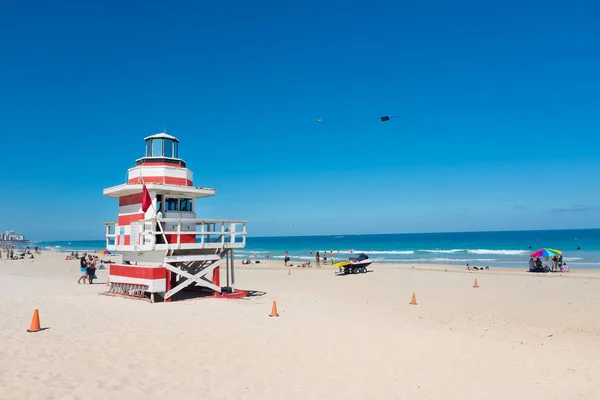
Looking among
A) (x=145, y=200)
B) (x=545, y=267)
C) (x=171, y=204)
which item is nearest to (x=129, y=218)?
(x=171, y=204)

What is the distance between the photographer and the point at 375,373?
8172 mm

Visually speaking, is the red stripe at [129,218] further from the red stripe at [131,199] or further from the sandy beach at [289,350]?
the sandy beach at [289,350]

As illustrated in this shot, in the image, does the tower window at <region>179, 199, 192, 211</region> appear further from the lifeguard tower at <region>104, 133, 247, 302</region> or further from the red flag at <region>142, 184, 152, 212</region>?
the red flag at <region>142, 184, 152, 212</region>

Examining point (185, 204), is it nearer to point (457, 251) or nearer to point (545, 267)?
point (545, 267)

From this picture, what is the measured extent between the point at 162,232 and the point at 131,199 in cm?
281

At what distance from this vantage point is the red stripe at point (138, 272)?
50.1ft

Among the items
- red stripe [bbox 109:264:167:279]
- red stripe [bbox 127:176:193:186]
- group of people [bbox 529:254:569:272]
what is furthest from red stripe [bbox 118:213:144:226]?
group of people [bbox 529:254:569:272]

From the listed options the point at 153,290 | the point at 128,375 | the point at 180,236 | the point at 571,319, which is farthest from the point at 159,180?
the point at 571,319

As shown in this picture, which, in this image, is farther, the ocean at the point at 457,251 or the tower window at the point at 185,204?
the ocean at the point at 457,251

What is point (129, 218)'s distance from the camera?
16.9 metres

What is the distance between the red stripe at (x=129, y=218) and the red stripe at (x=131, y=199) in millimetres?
461

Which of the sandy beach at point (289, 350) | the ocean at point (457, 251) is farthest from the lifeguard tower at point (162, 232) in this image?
the ocean at point (457, 251)

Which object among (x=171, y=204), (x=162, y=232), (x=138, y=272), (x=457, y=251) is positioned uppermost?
(x=171, y=204)

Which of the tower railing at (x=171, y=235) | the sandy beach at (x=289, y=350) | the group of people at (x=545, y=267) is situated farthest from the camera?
the group of people at (x=545, y=267)
